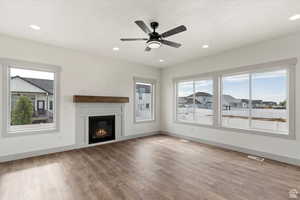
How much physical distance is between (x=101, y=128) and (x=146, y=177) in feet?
9.31

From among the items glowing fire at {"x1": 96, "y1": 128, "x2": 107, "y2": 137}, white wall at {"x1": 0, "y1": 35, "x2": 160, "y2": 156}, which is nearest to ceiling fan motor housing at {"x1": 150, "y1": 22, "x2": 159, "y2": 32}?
white wall at {"x1": 0, "y1": 35, "x2": 160, "y2": 156}

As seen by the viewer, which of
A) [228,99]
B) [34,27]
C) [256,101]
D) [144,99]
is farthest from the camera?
[144,99]

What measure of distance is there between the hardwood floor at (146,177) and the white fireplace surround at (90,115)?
1.89 feet

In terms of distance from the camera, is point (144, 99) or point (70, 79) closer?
point (70, 79)

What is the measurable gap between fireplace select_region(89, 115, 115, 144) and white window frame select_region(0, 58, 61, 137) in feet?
3.33

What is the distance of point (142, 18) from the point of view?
110 inches

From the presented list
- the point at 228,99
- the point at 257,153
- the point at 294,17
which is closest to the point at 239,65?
the point at 228,99

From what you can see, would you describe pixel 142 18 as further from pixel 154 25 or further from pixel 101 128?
pixel 101 128

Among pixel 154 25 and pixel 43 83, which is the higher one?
pixel 154 25

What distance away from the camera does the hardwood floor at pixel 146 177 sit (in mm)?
2305

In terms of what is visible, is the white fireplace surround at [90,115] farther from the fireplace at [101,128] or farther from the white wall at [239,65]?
the white wall at [239,65]

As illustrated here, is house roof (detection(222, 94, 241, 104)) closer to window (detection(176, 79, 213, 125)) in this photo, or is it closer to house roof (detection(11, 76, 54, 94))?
window (detection(176, 79, 213, 125))

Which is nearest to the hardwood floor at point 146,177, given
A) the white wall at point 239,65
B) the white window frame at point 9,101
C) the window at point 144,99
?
the white wall at point 239,65

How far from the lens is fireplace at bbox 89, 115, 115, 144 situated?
4879 millimetres
